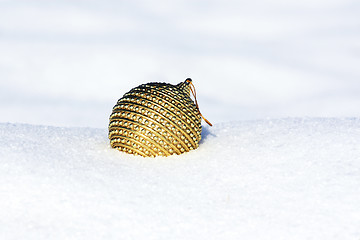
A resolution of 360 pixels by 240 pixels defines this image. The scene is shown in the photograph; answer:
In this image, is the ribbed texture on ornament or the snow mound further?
the ribbed texture on ornament

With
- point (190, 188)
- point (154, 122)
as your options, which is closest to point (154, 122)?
point (154, 122)

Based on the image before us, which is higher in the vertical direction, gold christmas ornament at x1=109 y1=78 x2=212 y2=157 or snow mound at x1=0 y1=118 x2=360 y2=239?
gold christmas ornament at x1=109 y1=78 x2=212 y2=157

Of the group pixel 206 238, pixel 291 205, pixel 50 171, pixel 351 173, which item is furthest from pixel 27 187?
pixel 351 173

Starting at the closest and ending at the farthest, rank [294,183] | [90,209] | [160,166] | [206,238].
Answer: [206,238]
[90,209]
[294,183]
[160,166]

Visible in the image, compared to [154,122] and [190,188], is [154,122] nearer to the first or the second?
[154,122]

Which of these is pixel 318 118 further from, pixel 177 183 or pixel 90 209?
pixel 90 209
